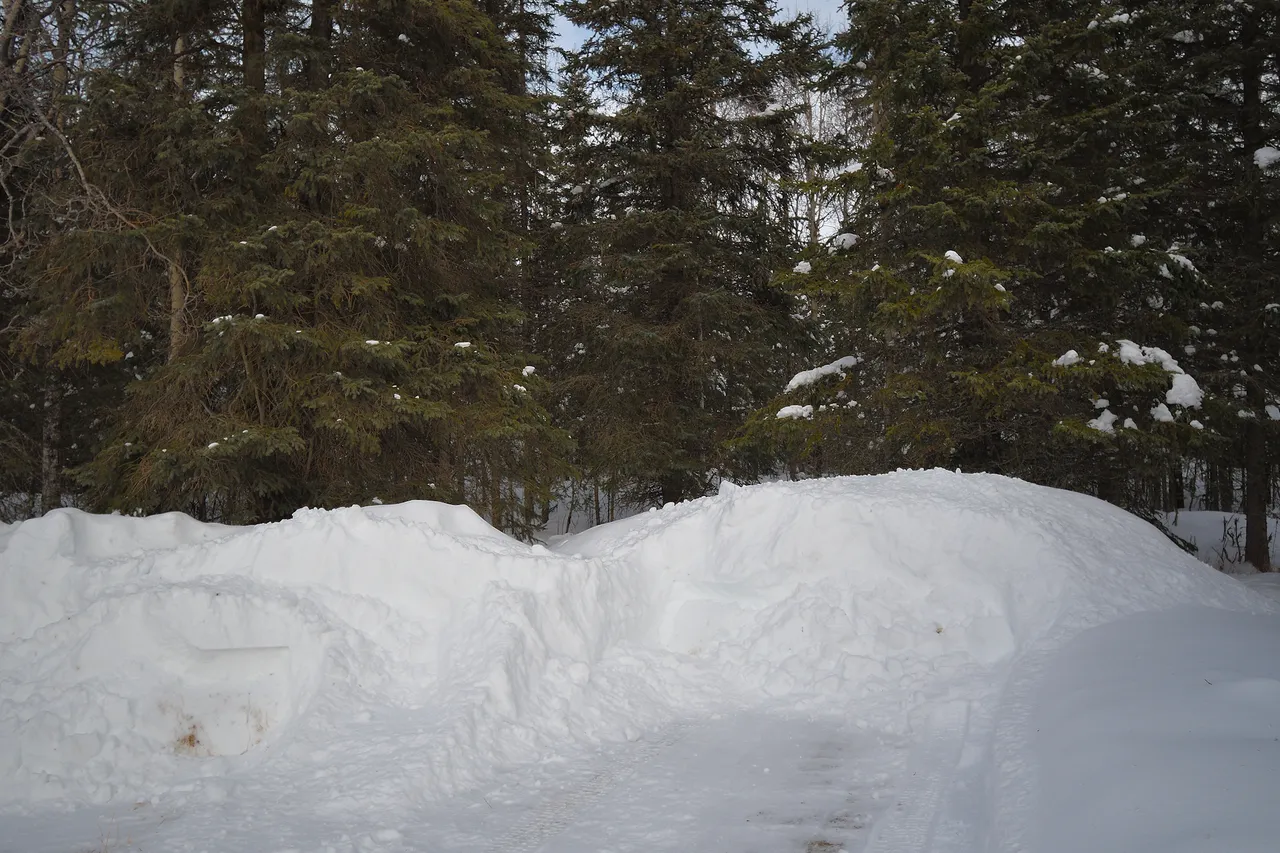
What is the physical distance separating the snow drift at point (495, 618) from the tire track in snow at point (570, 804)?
396 millimetres

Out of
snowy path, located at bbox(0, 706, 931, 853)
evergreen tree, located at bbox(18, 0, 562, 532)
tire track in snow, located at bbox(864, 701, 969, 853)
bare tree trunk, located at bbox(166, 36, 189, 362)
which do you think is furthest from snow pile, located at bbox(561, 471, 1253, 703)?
bare tree trunk, located at bbox(166, 36, 189, 362)

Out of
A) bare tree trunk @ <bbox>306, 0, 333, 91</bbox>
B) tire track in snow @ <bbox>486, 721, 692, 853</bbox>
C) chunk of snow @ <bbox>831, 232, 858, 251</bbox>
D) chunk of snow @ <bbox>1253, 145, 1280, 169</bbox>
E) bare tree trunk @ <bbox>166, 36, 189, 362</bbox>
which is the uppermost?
bare tree trunk @ <bbox>306, 0, 333, 91</bbox>

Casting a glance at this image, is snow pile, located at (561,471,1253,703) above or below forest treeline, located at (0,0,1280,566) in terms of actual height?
below

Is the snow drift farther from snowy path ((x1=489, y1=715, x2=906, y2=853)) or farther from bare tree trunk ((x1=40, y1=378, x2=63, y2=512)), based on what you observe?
bare tree trunk ((x1=40, y1=378, x2=63, y2=512))

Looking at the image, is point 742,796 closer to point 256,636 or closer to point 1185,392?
point 256,636

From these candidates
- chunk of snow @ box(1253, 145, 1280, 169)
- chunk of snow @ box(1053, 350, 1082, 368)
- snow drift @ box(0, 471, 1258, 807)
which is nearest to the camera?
snow drift @ box(0, 471, 1258, 807)

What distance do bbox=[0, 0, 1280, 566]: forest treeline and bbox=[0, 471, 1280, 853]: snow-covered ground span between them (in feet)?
9.38

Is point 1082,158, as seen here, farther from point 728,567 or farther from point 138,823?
point 138,823

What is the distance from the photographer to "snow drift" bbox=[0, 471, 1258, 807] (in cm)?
522

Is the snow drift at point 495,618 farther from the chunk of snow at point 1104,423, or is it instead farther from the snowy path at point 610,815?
the chunk of snow at point 1104,423

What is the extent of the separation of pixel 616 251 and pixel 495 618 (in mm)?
9253

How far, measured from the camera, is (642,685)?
6445 millimetres

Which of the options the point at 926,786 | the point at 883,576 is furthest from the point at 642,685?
the point at 883,576

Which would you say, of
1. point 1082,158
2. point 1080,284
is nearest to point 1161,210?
point 1082,158
